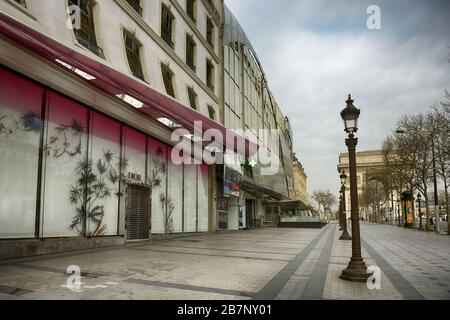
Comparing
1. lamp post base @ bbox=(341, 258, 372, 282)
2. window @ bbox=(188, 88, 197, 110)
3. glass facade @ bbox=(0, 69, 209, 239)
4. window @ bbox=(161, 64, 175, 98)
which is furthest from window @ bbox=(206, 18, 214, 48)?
lamp post base @ bbox=(341, 258, 372, 282)

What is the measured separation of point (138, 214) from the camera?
15.3 m

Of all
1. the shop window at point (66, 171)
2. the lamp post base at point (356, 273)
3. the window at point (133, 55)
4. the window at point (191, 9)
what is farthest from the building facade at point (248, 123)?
the lamp post base at point (356, 273)

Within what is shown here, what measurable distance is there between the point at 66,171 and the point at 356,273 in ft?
28.7

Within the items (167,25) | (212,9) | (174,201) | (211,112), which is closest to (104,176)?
(174,201)

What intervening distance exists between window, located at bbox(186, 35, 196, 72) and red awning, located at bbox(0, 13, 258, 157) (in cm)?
563

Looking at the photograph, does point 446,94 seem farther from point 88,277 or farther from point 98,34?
point 88,277

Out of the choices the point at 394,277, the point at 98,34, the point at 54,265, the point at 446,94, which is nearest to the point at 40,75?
the point at 98,34

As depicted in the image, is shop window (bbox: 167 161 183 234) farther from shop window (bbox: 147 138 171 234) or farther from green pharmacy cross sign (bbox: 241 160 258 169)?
green pharmacy cross sign (bbox: 241 160 258 169)

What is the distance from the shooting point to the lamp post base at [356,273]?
7250 mm

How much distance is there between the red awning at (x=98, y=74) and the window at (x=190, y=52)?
5635 mm

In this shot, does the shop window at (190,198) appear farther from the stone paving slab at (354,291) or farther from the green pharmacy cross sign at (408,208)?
the green pharmacy cross sign at (408,208)

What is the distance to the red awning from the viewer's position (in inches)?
294
